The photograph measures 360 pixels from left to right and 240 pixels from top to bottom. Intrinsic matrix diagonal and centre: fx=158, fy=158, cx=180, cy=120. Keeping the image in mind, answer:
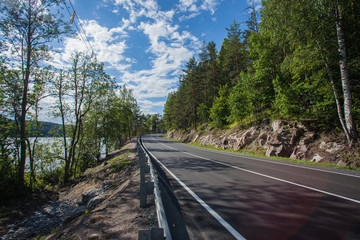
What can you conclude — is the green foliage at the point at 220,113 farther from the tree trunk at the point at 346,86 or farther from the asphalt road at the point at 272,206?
the asphalt road at the point at 272,206

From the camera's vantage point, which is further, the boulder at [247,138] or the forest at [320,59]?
the boulder at [247,138]

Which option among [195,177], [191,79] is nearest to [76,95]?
[195,177]

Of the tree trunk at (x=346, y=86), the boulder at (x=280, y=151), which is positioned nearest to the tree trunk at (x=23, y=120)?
the boulder at (x=280, y=151)

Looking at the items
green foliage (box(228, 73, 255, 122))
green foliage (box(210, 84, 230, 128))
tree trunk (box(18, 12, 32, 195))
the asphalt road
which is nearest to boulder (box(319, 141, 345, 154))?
the asphalt road

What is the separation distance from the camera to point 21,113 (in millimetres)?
10883

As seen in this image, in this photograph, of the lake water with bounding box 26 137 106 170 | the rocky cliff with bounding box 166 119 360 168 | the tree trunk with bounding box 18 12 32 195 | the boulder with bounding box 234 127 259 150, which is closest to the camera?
the rocky cliff with bounding box 166 119 360 168

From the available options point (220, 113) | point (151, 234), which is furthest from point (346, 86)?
point (220, 113)

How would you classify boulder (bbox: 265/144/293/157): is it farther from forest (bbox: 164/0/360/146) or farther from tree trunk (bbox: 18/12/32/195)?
tree trunk (bbox: 18/12/32/195)

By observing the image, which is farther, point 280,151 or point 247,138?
point 247,138

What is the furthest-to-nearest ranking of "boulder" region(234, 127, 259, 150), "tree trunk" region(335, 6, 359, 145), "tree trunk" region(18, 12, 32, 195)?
"boulder" region(234, 127, 259, 150) < "tree trunk" region(18, 12, 32, 195) < "tree trunk" region(335, 6, 359, 145)

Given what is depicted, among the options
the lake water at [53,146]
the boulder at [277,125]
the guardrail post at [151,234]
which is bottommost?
the lake water at [53,146]

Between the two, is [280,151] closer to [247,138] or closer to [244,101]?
[247,138]

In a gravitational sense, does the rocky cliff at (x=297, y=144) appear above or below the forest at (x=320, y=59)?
below

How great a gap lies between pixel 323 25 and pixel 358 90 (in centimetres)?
481
